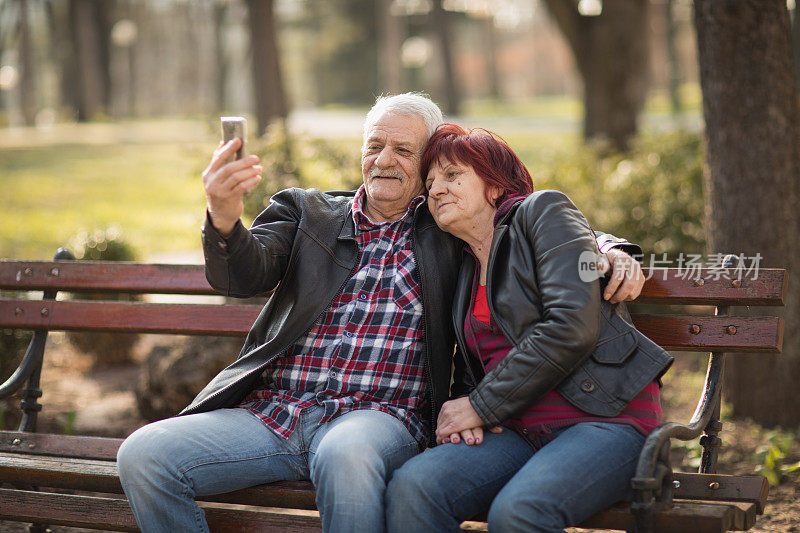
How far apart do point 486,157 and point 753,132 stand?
7.05 feet

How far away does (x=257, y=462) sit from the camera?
296 centimetres

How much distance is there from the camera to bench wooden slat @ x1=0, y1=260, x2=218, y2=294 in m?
3.77

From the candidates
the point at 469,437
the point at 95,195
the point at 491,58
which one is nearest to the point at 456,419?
the point at 469,437

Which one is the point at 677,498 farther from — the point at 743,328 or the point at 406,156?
the point at 406,156

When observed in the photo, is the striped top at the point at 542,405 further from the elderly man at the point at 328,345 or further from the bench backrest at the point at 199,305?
the bench backrest at the point at 199,305

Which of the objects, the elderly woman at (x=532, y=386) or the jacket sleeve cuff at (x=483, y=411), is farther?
the jacket sleeve cuff at (x=483, y=411)

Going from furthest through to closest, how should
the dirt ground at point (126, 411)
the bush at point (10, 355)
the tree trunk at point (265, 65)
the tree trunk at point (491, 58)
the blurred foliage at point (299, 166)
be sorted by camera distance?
the tree trunk at point (491, 58) < the tree trunk at point (265, 65) < the blurred foliage at point (299, 166) < the bush at point (10, 355) < the dirt ground at point (126, 411)

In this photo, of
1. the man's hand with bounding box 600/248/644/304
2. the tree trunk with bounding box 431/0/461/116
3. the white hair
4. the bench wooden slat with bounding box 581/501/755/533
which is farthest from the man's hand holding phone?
the tree trunk with bounding box 431/0/461/116

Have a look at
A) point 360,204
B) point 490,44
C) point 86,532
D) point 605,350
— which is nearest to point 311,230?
point 360,204

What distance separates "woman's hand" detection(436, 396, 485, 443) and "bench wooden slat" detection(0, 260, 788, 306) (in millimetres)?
858

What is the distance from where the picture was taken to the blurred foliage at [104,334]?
279 inches

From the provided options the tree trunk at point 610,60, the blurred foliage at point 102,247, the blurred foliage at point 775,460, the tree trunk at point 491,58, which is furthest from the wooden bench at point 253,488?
the tree trunk at point 491,58

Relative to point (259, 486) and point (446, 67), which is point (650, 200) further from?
point (446, 67)

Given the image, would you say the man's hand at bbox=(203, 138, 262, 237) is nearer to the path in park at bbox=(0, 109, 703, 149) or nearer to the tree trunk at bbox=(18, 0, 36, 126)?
the path in park at bbox=(0, 109, 703, 149)
